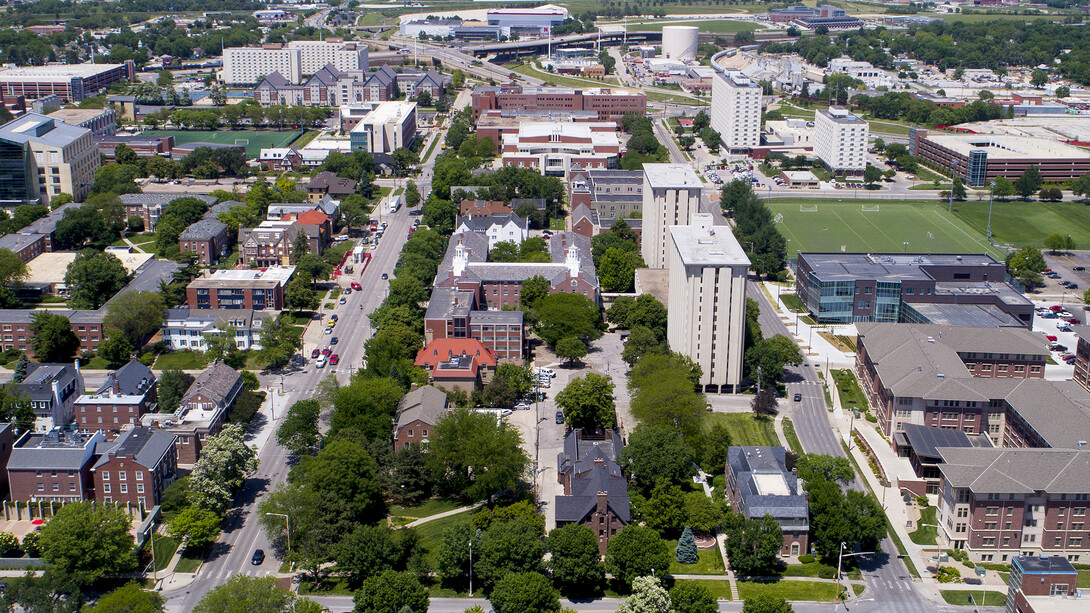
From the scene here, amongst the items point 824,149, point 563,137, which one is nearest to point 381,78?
point 563,137

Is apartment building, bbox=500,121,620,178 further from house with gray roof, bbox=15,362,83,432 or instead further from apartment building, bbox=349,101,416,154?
house with gray roof, bbox=15,362,83,432

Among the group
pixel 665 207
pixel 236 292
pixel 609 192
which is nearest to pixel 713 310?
pixel 665 207

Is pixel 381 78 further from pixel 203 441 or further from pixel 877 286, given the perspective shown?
pixel 203 441

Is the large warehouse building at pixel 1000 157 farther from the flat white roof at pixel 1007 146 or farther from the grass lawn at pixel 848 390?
the grass lawn at pixel 848 390

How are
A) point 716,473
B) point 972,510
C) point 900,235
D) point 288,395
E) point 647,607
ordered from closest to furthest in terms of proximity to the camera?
point 647,607 → point 972,510 → point 716,473 → point 288,395 → point 900,235

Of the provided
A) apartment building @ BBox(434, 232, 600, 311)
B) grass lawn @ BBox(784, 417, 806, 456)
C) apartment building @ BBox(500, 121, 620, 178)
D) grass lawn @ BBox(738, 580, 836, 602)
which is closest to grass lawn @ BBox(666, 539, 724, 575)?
grass lawn @ BBox(738, 580, 836, 602)

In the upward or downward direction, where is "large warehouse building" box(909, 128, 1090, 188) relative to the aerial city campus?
upward
